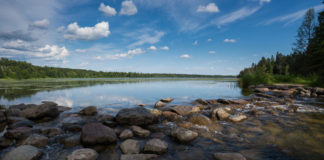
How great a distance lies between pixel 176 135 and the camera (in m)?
6.66

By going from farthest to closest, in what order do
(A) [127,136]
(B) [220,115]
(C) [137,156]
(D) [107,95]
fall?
(D) [107,95] → (B) [220,115] → (A) [127,136] → (C) [137,156]

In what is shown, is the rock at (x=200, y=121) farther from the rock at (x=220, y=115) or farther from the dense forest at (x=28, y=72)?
the dense forest at (x=28, y=72)

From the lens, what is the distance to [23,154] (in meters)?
4.72

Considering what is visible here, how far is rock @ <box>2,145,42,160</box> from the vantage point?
4637 mm

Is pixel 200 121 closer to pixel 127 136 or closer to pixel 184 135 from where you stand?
pixel 184 135

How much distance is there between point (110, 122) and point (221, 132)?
6.32 m

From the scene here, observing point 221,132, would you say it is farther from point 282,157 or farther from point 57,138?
point 57,138

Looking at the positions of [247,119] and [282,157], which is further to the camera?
[247,119]

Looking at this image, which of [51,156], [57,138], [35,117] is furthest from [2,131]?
[51,156]

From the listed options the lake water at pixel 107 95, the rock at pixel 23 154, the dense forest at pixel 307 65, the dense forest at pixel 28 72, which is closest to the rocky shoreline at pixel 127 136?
the rock at pixel 23 154

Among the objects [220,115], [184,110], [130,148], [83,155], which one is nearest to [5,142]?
[83,155]

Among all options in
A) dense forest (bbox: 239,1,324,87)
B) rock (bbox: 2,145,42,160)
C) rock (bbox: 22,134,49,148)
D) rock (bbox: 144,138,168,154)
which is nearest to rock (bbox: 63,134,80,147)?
rock (bbox: 22,134,49,148)

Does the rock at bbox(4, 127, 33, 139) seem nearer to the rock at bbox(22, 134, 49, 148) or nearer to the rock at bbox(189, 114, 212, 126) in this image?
the rock at bbox(22, 134, 49, 148)

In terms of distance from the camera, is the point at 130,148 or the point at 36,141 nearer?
the point at 130,148
